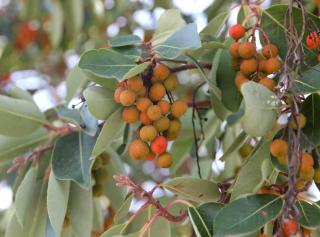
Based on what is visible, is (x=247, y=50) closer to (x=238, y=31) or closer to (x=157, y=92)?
(x=238, y=31)

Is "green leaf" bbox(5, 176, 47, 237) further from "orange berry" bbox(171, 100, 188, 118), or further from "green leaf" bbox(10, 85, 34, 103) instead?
"orange berry" bbox(171, 100, 188, 118)

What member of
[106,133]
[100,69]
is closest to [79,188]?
[106,133]

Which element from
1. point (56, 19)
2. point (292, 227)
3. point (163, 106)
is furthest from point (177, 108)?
point (56, 19)

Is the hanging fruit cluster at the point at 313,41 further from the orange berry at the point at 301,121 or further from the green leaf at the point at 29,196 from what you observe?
the green leaf at the point at 29,196

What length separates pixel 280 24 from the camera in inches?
49.3

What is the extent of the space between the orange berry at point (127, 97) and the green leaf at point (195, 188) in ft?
0.53

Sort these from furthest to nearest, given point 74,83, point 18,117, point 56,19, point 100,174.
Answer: point 56,19, point 74,83, point 100,174, point 18,117

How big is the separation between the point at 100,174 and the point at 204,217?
0.47 meters

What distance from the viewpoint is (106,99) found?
48.3 inches

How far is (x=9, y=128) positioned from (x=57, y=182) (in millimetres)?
187

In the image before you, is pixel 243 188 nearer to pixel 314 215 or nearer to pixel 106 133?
pixel 314 215

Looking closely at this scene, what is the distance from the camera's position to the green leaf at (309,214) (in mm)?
1029

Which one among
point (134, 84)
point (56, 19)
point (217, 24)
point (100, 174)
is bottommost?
point (56, 19)

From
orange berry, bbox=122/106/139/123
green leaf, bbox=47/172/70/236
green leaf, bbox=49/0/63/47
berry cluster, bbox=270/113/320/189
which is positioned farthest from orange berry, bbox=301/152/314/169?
green leaf, bbox=49/0/63/47
